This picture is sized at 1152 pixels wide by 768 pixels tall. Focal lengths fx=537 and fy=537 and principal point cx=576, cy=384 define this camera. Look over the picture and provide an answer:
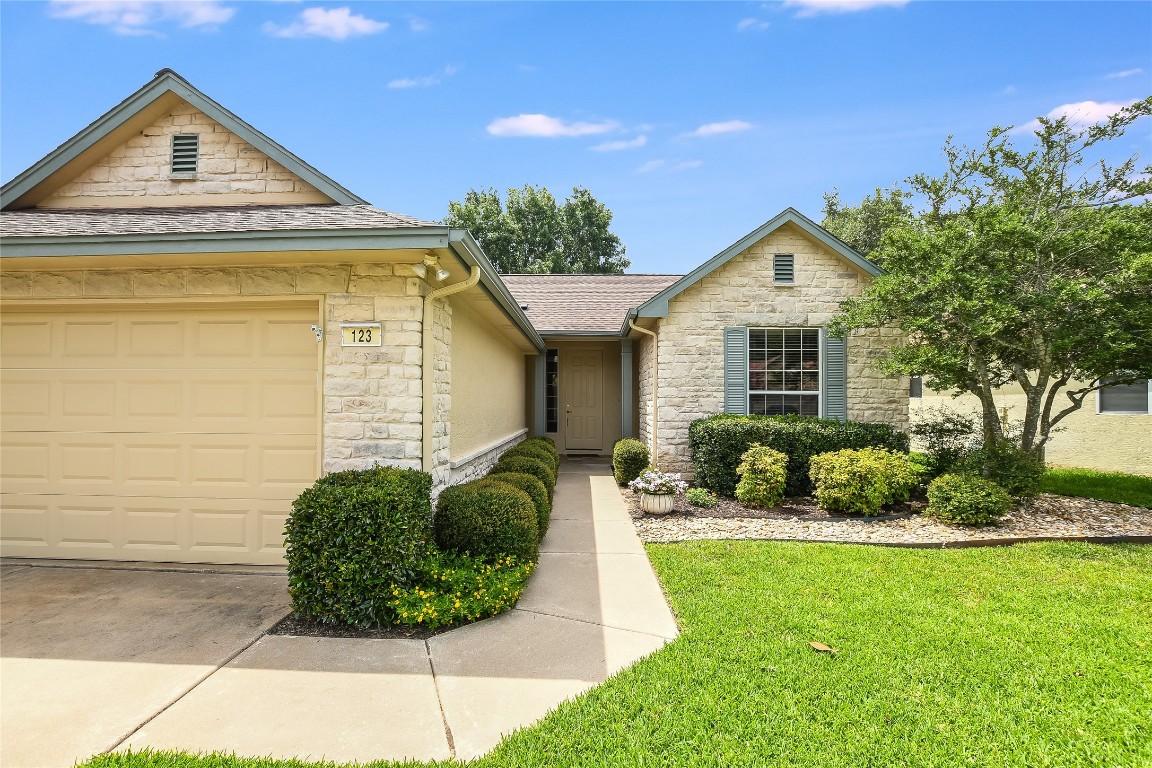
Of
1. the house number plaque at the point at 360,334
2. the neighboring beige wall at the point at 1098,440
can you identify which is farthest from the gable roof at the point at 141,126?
the neighboring beige wall at the point at 1098,440

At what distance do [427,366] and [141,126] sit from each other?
181 inches

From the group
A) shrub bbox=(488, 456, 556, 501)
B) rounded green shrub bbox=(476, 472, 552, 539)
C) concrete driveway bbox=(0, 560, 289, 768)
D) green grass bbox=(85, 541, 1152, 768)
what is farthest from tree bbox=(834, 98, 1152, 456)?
concrete driveway bbox=(0, 560, 289, 768)

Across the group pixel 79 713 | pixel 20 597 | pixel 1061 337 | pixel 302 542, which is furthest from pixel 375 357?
pixel 1061 337

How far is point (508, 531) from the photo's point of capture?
15.9 ft

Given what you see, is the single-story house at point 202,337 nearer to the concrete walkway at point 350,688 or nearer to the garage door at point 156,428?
the garage door at point 156,428

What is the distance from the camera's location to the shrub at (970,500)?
697 cm

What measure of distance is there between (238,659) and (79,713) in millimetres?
765

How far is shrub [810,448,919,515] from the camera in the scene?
293 inches

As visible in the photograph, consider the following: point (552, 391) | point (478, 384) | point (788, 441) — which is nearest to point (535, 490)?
point (478, 384)

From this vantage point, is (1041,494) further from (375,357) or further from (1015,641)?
(375,357)

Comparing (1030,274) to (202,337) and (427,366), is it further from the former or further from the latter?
(202,337)

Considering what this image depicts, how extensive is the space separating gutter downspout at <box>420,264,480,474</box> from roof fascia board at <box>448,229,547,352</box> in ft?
0.50

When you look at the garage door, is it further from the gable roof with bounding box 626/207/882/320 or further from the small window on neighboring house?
the small window on neighboring house

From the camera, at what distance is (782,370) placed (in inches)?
385
